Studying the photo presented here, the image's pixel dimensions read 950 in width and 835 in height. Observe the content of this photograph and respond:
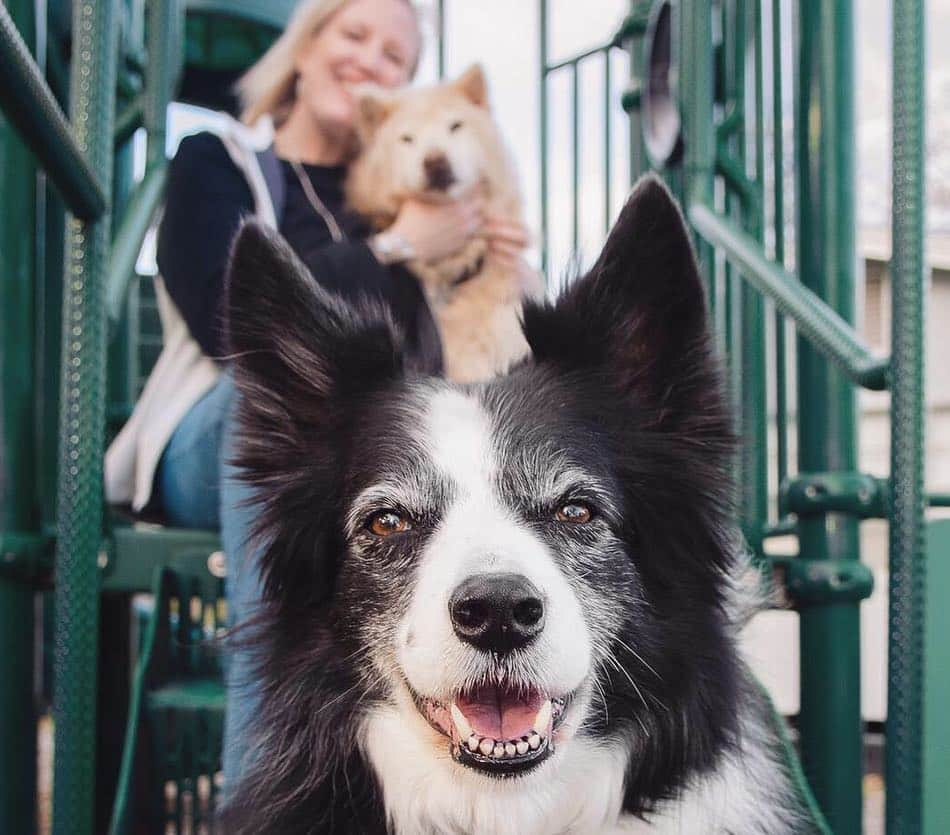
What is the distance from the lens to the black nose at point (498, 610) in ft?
4.57

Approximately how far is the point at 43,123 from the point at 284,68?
1.43 meters

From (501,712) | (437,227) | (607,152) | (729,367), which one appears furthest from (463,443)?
(607,152)

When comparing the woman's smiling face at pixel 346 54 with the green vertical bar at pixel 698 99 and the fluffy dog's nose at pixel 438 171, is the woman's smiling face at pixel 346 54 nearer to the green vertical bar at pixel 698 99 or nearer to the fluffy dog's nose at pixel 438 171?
the fluffy dog's nose at pixel 438 171

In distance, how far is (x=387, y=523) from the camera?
1.70 meters

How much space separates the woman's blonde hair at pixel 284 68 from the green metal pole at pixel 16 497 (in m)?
0.69

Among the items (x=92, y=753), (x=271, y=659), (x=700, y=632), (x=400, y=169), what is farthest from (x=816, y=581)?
(x=400, y=169)

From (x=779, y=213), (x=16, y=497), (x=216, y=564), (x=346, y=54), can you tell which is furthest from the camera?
(x=346, y=54)

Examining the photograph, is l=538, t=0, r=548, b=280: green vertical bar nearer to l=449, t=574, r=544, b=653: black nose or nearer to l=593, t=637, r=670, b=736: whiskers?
l=593, t=637, r=670, b=736: whiskers

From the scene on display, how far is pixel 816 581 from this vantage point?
81.2 inches

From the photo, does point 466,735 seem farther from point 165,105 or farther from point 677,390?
point 165,105

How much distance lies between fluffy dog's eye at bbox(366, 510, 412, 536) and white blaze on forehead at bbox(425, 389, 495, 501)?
109 mm

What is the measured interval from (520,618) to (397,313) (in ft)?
3.83

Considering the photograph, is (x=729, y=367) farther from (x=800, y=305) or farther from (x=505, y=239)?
(x=505, y=239)

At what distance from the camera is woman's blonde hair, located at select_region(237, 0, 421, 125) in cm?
262
